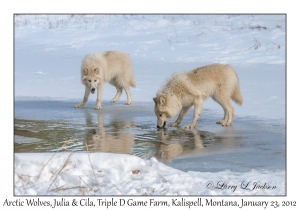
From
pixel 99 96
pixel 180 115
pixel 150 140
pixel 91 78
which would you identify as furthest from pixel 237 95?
pixel 91 78

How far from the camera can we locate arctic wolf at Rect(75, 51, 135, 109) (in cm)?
1230

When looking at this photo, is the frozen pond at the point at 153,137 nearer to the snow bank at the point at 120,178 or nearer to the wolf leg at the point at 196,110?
the wolf leg at the point at 196,110

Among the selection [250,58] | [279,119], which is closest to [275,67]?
[250,58]

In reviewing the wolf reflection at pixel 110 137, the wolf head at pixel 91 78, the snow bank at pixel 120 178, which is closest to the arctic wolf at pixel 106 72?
the wolf head at pixel 91 78

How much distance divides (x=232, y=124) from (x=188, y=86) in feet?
4.32

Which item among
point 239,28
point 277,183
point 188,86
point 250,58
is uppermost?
point 239,28

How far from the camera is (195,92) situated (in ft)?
32.4

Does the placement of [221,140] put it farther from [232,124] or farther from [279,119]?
[279,119]

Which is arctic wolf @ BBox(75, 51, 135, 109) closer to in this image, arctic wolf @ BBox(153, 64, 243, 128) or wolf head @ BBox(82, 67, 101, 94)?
wolf head @ BBox(82, 67, 101, 94)

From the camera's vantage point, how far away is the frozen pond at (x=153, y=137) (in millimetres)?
7121

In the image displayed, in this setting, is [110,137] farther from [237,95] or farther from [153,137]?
[237,95]

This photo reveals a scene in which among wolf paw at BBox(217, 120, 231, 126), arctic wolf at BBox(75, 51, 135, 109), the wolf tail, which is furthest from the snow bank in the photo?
arctic wolf at BBox(75, 51, 135, 109)

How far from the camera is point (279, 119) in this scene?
35.1 ft

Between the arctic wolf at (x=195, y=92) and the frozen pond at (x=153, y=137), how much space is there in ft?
1.01
